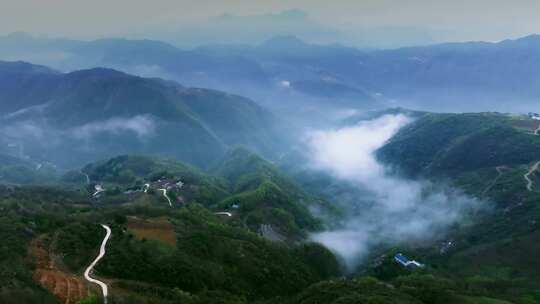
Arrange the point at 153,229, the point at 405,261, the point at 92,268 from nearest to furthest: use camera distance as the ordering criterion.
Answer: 1. the point at 92,268
2. the point at 153,229
3. the point at 405,261

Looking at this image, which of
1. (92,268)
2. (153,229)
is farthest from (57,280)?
(153,229)

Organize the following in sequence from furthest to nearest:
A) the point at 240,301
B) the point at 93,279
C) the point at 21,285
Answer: the point at 240,301
the point at 93,279
the point at 21,285

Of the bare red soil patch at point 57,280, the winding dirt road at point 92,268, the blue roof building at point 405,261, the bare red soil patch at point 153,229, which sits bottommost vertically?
the blue roof building at point 405,261

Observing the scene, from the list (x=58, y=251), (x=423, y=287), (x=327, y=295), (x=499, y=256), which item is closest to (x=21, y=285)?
(x=58, y=251)

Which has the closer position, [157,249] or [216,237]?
[157,249]

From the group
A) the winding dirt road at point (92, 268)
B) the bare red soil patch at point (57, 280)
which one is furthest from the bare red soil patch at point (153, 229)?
the bare red soil patch at point (57, 280)

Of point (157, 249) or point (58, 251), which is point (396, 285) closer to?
point (157, 249)

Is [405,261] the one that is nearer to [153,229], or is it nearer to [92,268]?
[153,229]

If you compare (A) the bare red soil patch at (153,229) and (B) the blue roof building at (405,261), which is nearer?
(A) the bare red soil patch at (153,229)

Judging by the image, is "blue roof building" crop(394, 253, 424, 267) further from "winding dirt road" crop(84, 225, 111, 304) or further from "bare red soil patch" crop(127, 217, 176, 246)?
"winding dirt road" crop(84, 225, 111, 304)

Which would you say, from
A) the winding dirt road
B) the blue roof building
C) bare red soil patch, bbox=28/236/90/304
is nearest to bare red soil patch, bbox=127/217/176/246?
the winding dirt road

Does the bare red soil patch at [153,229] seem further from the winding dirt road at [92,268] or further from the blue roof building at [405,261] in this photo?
the blue roof building at [405,261]
